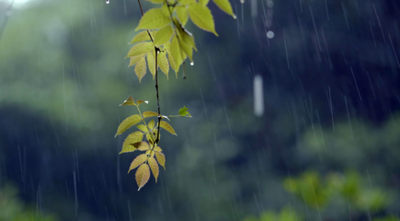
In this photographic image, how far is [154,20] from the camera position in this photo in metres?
0.45

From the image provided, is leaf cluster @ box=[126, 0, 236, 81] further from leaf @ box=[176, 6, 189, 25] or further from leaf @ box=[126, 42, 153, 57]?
leaf @ box=[126, 42, 153, 57]

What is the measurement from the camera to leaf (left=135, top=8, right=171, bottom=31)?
0.45 meters

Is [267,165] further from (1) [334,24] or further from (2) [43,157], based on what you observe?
(2) [43,157]

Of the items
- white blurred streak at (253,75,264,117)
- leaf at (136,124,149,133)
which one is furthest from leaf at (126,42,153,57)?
white blurred streak at (253,75,264,117)

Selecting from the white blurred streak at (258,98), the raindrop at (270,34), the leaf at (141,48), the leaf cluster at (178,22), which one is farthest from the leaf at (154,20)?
the raindrop at (270,34)

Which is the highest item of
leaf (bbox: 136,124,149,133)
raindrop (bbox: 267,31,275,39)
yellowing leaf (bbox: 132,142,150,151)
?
raindrop (bbox: 267,31,275,39)

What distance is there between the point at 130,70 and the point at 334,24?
5.74 m

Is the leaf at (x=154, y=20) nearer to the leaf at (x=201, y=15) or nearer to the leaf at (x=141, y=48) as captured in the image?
the leaf at (x=201, y=15)

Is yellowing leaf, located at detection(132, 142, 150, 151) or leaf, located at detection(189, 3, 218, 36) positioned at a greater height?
leaf, located at detection(189, 3, 218, 36)

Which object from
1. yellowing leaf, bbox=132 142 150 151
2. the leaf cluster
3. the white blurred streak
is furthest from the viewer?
the white blurred streak

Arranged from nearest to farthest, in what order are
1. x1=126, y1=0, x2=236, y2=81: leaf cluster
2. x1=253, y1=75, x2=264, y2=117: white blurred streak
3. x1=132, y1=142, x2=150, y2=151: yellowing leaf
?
x1=126, y1=0, x2=236, y2=81: leaf cluster, x1=132, y1=142, x2=150, y2=151: yellowing leaf, x1=253, y1=75, x2=264, y2=117: white blurred streak

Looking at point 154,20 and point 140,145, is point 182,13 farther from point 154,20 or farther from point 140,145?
point 140,145

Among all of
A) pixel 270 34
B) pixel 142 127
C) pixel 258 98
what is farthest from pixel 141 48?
pixel 270 34

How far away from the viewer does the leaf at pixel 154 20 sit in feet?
1.47
